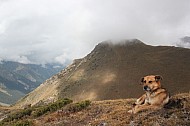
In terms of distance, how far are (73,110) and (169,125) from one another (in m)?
12.2

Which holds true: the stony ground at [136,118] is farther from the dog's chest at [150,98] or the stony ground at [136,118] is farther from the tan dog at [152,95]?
the dog's chest at [150,98]

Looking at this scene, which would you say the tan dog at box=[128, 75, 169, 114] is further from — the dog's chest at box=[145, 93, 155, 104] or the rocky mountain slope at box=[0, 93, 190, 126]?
the rocky mountain slope at box=[0, 93, 190, 126]

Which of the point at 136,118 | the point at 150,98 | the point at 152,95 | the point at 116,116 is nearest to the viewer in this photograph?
the point at 152,95

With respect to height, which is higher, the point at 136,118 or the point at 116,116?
the point at 116,116

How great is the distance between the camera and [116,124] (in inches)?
734

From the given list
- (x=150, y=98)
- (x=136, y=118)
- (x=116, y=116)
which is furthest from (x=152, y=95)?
(x=116, y=116)

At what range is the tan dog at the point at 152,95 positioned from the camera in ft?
58.5

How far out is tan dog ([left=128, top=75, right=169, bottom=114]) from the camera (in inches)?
702

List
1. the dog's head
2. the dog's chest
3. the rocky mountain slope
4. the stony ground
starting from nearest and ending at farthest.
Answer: the stony ground < the rocky mountain slope < the dog's head < the dog's chest

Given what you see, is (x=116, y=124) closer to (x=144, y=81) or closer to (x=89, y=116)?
(x=144, y=81)

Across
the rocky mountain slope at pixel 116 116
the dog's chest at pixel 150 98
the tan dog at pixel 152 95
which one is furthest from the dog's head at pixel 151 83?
the rocky mountain slope at pixel 116 116

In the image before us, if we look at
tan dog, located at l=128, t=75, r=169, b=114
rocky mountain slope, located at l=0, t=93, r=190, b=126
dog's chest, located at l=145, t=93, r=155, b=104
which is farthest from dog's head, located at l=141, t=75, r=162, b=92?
rocky mountain slope, located at l=0, t=93, r=190, b=126

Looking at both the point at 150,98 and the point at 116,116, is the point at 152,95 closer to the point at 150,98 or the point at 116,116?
the point at 150,98

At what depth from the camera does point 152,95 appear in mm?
18172
